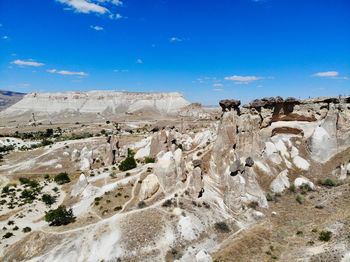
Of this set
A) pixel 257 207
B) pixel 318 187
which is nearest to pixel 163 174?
pixel 257 207

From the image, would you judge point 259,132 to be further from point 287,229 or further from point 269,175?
point 287,229

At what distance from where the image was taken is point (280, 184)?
58969 millimetres

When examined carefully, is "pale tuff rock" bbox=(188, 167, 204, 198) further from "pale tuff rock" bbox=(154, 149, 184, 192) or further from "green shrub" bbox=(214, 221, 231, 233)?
"green shrub" bbox=(214, 221, 231, 233)

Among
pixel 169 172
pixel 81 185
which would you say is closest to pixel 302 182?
pixel 169 172

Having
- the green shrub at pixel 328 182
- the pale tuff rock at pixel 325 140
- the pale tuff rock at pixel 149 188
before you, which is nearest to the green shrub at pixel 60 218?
the pale tuff rock at pixel 149 188

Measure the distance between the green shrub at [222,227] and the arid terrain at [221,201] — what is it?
0.14 m

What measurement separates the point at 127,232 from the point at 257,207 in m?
19.9

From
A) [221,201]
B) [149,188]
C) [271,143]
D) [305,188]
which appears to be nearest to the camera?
[149,188]

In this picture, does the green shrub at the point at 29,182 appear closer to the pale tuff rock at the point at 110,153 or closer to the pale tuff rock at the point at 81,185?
the pale tuff rock at the point at 110,153

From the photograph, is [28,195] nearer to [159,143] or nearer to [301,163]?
[159,143]

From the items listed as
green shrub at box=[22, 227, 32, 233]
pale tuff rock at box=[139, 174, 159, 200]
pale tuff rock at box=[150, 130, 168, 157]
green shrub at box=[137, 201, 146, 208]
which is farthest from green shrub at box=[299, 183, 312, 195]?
green shrub at box=[22, 227, 32, 233]

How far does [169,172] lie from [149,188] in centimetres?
369

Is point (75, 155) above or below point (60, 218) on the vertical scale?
below

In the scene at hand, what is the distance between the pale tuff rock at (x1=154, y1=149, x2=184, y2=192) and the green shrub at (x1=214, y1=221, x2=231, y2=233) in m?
8.47
